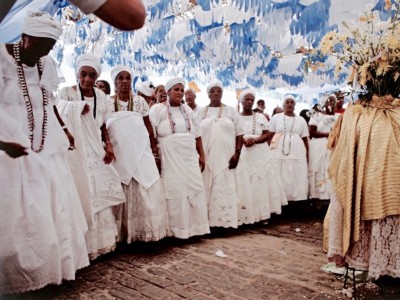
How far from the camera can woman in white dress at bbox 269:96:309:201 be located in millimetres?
6391

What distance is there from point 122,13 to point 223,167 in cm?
416

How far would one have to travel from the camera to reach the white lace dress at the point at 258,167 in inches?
218

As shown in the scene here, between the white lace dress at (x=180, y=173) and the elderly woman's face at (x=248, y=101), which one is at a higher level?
the elderly woman's face at (x=248, y=101)

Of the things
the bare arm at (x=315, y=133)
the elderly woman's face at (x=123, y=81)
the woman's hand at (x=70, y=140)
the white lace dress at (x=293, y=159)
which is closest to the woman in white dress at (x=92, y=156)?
the woman's hand at (x=70, y=140)

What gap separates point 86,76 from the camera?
3.71 m

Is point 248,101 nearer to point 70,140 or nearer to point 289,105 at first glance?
point 289,105

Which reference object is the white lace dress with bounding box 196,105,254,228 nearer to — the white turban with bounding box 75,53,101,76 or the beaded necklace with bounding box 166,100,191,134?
the beaded necklace with bounding box 166,100,191,134

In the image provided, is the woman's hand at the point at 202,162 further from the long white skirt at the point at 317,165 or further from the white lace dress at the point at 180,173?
the long white skirt at the point at 317,165

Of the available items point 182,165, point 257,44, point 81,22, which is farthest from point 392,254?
point 81,22

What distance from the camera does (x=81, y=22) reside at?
8359 millimetres

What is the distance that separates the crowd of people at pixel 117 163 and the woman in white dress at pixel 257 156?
2 centimetres

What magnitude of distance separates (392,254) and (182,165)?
2.49 meters

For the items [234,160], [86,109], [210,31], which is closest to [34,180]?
[86,109]

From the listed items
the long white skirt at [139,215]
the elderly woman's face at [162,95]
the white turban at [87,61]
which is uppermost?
the white turban at [87,61]
